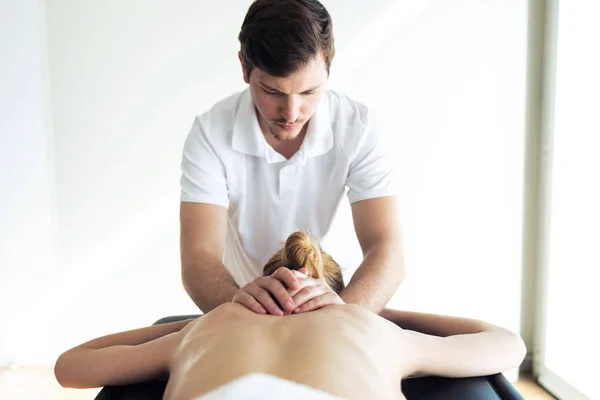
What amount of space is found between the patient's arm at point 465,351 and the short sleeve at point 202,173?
655 millimetres

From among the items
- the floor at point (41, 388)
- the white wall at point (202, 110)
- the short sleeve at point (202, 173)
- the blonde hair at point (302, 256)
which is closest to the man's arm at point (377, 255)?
the blonde hair at point (302, 256)

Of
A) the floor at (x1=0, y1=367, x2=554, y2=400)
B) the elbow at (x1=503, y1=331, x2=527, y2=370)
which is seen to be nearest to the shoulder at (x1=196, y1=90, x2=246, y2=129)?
the elbow at (x1=503, y1=331, x2=527, y2=370)

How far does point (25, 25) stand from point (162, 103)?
0.68 metres

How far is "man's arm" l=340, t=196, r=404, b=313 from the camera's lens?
1508 millimetres

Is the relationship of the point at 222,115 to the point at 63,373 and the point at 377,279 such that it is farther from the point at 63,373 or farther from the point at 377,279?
the point at 63,373

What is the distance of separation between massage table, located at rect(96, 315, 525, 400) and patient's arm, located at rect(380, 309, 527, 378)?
0.02 m

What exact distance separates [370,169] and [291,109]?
38 centimetres

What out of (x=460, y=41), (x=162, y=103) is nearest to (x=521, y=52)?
(x=460, y=41)

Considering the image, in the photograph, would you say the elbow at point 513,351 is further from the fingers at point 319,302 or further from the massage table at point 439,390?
the fingers at point 319,302

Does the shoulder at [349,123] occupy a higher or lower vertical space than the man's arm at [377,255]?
→ higher

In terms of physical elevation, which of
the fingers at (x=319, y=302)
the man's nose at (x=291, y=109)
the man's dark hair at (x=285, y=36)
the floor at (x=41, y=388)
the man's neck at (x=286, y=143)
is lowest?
the floor at (x=41, y=388)

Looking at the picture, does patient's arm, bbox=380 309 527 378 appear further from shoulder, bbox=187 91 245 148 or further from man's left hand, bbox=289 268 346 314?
shoulder, bbox=187 91 245 148

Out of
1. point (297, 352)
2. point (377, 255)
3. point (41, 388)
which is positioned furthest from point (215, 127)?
A: point (41, 388)

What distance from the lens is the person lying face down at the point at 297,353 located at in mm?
967
